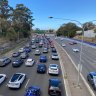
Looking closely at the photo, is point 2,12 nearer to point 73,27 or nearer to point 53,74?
point 53,74

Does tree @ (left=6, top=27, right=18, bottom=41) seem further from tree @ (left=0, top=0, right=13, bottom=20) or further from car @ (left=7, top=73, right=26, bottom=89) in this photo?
car @ (left=7, top=73, right=26, bottom=89)

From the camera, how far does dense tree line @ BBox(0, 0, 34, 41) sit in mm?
96637

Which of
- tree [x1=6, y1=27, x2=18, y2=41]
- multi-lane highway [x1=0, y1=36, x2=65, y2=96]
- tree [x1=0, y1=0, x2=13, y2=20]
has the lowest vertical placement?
multi-lane highway [x1=0, y1=36, x2=65, y2=96]

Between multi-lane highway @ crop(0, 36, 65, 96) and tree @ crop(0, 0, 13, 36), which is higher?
tree @ crop(0, 0, 13, 36)

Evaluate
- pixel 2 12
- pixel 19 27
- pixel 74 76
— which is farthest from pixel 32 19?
pixel 74 76

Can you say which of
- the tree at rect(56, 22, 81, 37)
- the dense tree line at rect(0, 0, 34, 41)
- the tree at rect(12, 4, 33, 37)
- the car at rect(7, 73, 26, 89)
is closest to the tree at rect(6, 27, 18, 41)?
the dense tree line at rect(0, 0, 34, 41)

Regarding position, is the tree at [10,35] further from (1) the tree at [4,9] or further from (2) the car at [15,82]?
(2) the car at [15,82]

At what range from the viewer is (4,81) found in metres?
30.5

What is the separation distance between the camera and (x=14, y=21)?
109 m

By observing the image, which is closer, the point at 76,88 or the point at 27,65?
the point at 76,88

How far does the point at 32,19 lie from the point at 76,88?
110791 millimetres

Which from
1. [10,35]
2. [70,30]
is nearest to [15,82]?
Result: [10,35]

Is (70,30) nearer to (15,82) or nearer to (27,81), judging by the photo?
(27,81)

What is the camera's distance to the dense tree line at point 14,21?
317ft
